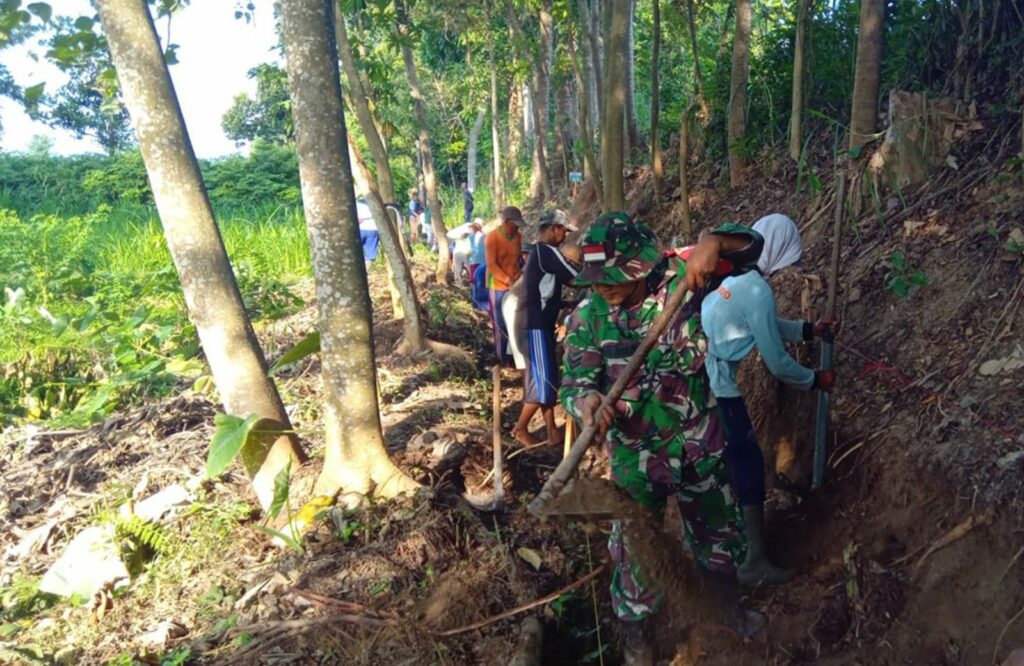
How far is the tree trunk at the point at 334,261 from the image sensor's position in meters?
3.81

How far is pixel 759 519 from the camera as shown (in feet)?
11.7

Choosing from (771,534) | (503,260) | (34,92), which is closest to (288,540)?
(771,534)

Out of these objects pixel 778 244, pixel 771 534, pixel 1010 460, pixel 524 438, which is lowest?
pixel 524 438

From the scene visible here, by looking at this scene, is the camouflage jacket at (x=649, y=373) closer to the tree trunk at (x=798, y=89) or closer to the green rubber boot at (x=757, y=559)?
the green rubber boot at (x=757, y=559)

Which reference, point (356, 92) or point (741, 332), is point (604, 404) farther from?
point (356, 92)

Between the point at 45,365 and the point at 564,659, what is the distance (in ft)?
18.9

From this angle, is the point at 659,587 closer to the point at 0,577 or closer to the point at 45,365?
the point at 0,577

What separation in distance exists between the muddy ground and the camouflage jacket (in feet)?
1.90

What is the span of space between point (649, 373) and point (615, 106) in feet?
10.1

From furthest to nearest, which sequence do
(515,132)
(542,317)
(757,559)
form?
1. (515,132)
2. (542,317)
3. (757,559)

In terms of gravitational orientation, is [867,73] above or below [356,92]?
below

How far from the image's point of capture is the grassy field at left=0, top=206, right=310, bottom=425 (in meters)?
6.35

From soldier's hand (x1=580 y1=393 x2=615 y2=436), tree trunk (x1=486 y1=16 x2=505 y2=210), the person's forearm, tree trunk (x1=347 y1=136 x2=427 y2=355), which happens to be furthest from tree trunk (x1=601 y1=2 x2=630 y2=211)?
tree trunk (x1=486 y1=16 x2=505 y2=210)

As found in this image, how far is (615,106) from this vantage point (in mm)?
5434
